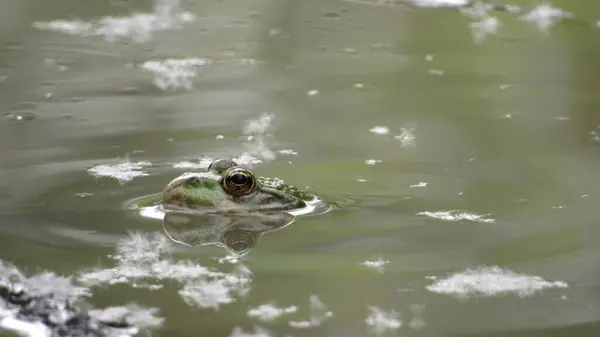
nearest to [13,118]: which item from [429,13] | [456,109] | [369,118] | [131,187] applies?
[131,187]

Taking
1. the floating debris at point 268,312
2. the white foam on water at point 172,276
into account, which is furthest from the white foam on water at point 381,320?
the white foam on water at point 172,276

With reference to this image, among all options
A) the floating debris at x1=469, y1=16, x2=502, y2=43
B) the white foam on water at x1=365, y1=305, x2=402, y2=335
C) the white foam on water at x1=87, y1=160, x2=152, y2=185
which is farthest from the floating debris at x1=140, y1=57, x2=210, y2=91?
the white foam on water at x1=365, y1=305, x2=402, y2=335

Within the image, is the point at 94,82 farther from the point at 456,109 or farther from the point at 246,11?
the point at 246,11

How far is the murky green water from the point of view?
2.95m

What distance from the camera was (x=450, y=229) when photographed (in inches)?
140

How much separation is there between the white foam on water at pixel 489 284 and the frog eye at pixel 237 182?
0.97 m

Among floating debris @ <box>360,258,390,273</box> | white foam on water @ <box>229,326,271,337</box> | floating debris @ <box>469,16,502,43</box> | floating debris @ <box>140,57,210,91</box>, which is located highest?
floating debris @ <box>469,16,502,43</box>

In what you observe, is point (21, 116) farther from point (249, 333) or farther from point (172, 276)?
point (249, 333)

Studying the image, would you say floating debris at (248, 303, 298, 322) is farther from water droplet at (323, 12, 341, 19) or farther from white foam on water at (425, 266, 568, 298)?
water droplet at (323, 12, 341, 19)

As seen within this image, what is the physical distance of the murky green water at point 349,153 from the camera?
2947mm

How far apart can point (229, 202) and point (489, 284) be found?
1137 millimetres

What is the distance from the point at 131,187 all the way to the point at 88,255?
0.78 metres

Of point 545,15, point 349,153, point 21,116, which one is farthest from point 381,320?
point 545,15

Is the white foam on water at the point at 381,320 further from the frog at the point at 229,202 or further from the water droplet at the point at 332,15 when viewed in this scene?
the water droplet at the point at 332,15
